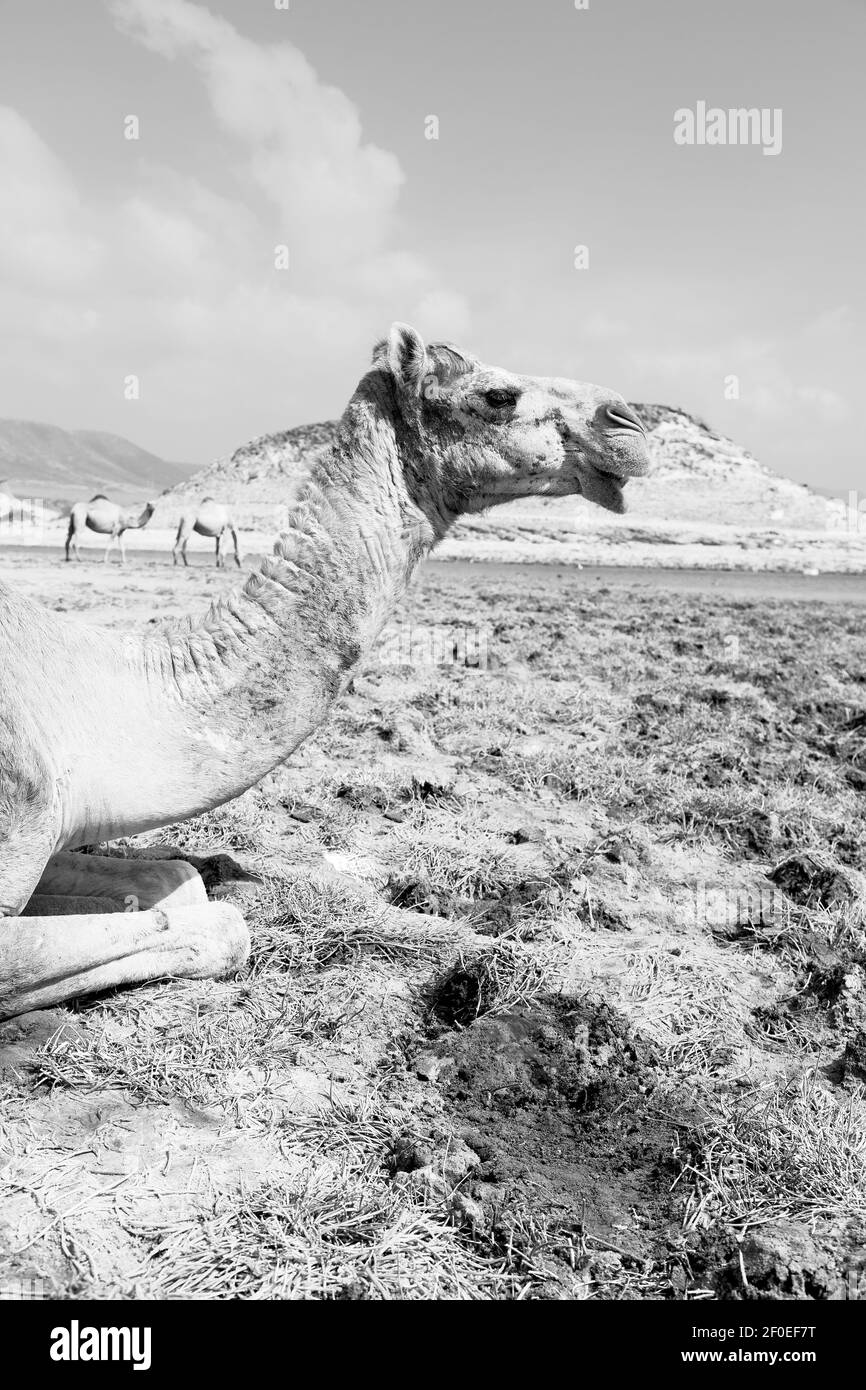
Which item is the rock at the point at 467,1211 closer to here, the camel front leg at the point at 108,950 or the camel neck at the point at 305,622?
the camel front leg at the point at 108,950

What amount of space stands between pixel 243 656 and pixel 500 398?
1362 mm

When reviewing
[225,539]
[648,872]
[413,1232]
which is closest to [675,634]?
[648,872]

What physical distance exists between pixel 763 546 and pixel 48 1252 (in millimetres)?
41970

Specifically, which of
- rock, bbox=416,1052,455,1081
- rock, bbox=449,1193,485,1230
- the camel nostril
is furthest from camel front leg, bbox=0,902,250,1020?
the camel nostril

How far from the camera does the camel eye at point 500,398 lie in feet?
11.7

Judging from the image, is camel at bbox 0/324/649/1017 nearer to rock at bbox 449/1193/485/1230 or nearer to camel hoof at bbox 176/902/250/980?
camel hoof at bbox 176/902/250/980

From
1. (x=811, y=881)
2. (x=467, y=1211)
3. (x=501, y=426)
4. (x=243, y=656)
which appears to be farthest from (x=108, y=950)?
(x=811, y=881)

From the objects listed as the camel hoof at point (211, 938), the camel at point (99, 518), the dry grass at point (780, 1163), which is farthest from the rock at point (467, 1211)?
the camel at point (99, 518)

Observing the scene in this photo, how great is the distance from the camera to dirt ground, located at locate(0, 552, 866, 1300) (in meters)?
2.37

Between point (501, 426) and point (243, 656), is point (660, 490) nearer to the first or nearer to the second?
point (501, 426)

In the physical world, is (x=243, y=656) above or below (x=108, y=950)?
above

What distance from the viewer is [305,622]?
3375 millimetres
